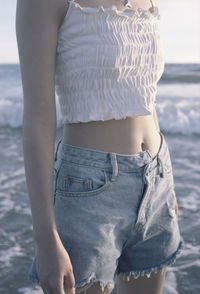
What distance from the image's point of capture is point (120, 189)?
4.16 ft

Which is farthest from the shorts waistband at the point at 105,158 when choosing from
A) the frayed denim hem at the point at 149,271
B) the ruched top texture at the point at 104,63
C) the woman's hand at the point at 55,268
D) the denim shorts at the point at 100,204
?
the frayed denim hem at the point at 149,271

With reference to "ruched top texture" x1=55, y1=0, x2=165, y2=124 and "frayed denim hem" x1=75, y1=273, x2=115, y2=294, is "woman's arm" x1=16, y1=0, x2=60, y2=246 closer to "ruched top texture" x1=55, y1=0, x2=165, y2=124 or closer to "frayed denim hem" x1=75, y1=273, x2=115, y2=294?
"ruched top texture" x1=55, y1=0, x2=165, y2=124

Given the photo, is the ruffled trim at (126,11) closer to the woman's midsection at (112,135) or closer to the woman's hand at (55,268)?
the woman's midsection at (112,135)

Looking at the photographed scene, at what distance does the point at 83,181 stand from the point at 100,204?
0.09 meters

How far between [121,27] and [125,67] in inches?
5.1

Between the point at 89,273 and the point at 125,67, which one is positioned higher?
the point at 125,67

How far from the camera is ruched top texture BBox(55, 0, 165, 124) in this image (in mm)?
1232

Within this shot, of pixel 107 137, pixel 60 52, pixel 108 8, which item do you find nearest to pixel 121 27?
pixel 108 8

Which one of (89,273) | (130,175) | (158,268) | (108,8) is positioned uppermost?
(108,8)

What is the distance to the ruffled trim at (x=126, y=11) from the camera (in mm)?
1232

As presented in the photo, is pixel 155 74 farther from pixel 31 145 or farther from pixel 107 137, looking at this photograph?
pixel 31 145

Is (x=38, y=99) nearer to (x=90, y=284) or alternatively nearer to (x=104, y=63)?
(x=104, y=63)

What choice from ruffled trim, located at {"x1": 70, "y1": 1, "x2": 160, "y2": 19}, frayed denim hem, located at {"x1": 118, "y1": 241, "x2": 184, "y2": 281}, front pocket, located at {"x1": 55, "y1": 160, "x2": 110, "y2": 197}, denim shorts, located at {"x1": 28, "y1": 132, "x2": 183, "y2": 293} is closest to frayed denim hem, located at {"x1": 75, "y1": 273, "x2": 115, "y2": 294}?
denim shorts, located at {"x1": 28, "y1": 132, "x2": 183, "y2": 293}

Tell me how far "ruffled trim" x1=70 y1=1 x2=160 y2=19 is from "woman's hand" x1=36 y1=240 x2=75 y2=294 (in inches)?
27.5
